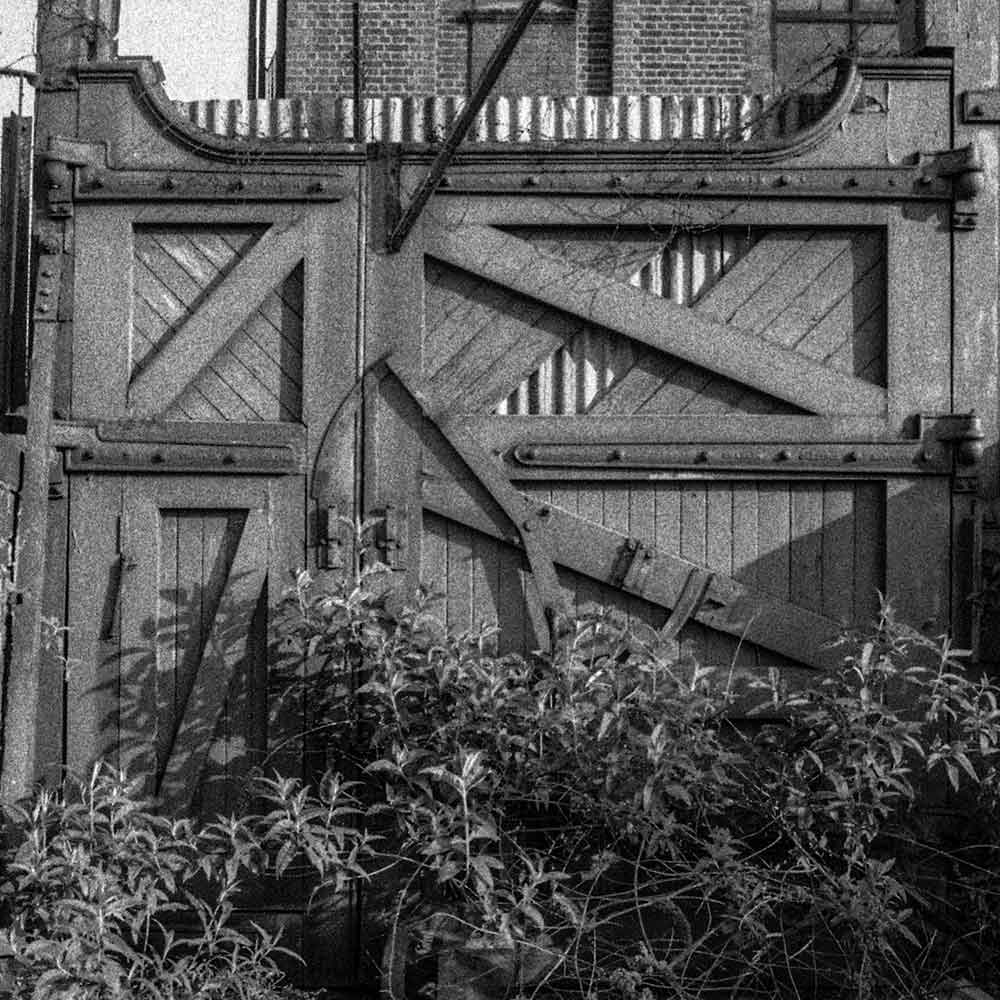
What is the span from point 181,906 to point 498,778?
1301mm

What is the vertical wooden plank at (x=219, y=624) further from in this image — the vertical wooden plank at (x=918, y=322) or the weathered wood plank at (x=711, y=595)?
the vertical wooden plank at (x=918, y=322)

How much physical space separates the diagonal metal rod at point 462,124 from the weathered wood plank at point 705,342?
1.19ft

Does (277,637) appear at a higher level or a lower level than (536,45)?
lower

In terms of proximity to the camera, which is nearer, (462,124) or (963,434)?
(462,124)

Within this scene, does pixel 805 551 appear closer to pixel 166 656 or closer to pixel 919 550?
pixel 919 550

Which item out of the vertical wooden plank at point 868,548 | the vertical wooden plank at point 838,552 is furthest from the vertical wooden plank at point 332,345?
the vertical wooden plank at point 868,548

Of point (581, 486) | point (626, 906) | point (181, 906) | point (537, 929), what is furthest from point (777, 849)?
point (181, 906)

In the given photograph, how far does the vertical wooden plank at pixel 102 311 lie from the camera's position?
7023mm

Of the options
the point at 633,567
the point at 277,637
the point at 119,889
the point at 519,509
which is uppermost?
the point at 519,509

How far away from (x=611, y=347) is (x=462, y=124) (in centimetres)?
123

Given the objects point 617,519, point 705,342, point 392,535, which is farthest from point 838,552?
point 392,535

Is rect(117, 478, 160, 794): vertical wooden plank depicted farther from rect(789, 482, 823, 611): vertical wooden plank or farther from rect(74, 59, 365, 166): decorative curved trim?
rect(789, 482, 823, 611): vertical wooden plank

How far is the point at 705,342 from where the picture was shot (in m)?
7.00

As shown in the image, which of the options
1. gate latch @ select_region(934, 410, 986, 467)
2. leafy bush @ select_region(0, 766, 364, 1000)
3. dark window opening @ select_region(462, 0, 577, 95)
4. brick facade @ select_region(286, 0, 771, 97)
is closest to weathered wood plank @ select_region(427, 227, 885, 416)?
gate latch @ select_region(934, 410, 986, 467)
